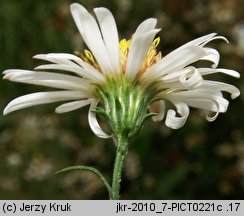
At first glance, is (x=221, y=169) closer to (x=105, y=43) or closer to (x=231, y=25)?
(x=231, y=25)

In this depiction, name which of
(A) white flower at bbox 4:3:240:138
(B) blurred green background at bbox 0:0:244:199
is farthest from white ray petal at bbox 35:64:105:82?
(B) blurred green background at bbox 0:0:244:199

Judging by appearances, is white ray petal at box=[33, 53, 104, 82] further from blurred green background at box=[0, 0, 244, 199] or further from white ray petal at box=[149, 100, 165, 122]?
blurred green background at box=[0, 0, 244, 199]

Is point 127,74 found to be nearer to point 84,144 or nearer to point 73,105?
point 73,105

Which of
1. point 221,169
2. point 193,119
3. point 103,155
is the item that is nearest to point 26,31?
point 103,155

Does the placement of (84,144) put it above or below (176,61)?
above

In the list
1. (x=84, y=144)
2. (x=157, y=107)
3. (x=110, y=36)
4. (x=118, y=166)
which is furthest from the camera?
(x=84, y=144)

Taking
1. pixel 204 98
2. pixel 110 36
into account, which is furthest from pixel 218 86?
pixel 110 36
